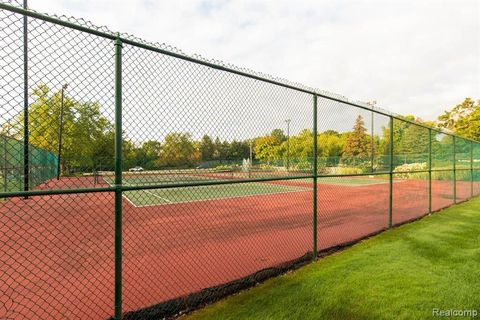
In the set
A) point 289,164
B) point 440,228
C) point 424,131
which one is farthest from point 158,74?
point 424,131

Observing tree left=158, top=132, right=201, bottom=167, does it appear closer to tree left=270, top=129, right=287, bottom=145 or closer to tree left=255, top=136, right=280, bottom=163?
tree left=255, top=136, right=280, bottom=163

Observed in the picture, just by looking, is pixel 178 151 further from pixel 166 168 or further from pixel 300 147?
pixel 300 147

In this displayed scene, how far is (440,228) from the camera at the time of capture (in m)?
6.74

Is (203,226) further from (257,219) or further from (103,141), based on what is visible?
(103,141)

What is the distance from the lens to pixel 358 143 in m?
7.71

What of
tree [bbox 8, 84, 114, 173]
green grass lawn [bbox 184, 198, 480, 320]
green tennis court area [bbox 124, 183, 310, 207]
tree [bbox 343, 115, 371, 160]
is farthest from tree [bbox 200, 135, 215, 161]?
green tennis court area [bbox 124, 183, 310, 207]

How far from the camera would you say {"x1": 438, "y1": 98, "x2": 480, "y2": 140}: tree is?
35856 millimetres

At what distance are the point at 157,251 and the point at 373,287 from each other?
12.5ft

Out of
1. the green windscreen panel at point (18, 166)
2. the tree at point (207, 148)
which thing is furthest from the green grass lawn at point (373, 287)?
the green windscreen panel at point (18, 166)

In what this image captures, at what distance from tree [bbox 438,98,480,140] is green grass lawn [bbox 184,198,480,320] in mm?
38778

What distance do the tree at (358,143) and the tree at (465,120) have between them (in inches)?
1435

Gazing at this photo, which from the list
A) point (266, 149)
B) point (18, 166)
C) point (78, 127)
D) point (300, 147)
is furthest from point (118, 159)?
point (18, 166)

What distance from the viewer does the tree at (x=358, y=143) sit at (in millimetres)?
6855

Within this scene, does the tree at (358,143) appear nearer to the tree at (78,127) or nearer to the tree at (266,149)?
the tree at (266,149)
